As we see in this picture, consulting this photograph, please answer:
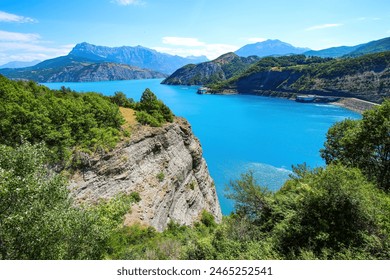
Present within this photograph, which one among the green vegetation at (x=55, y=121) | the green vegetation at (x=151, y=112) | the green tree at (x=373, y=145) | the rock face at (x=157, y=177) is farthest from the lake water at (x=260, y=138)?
the green vegetation at (x=55, y=121)

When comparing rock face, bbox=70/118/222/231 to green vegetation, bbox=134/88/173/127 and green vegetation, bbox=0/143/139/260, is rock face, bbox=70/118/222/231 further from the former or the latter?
green vegetation, bbox=0/143/139/260

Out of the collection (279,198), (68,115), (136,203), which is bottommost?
(136,203)

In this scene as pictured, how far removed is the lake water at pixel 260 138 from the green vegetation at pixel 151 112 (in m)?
23.9

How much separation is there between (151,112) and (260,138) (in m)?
66.8

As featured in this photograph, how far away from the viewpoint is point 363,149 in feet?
98.4

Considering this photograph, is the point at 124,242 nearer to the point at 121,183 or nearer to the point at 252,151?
the point at 121,183

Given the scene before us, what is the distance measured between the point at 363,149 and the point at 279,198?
1542 cm

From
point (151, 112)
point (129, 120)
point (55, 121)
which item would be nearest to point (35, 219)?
point (55, 121)

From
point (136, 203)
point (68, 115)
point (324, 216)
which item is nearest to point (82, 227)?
point (324, 216)

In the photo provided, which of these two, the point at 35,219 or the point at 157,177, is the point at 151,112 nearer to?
the point at 157,177

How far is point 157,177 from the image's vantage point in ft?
118

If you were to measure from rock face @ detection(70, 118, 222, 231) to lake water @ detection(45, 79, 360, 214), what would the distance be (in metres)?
14.5

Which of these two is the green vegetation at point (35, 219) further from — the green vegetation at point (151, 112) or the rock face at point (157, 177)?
the green vegetation at point (151, 112)
